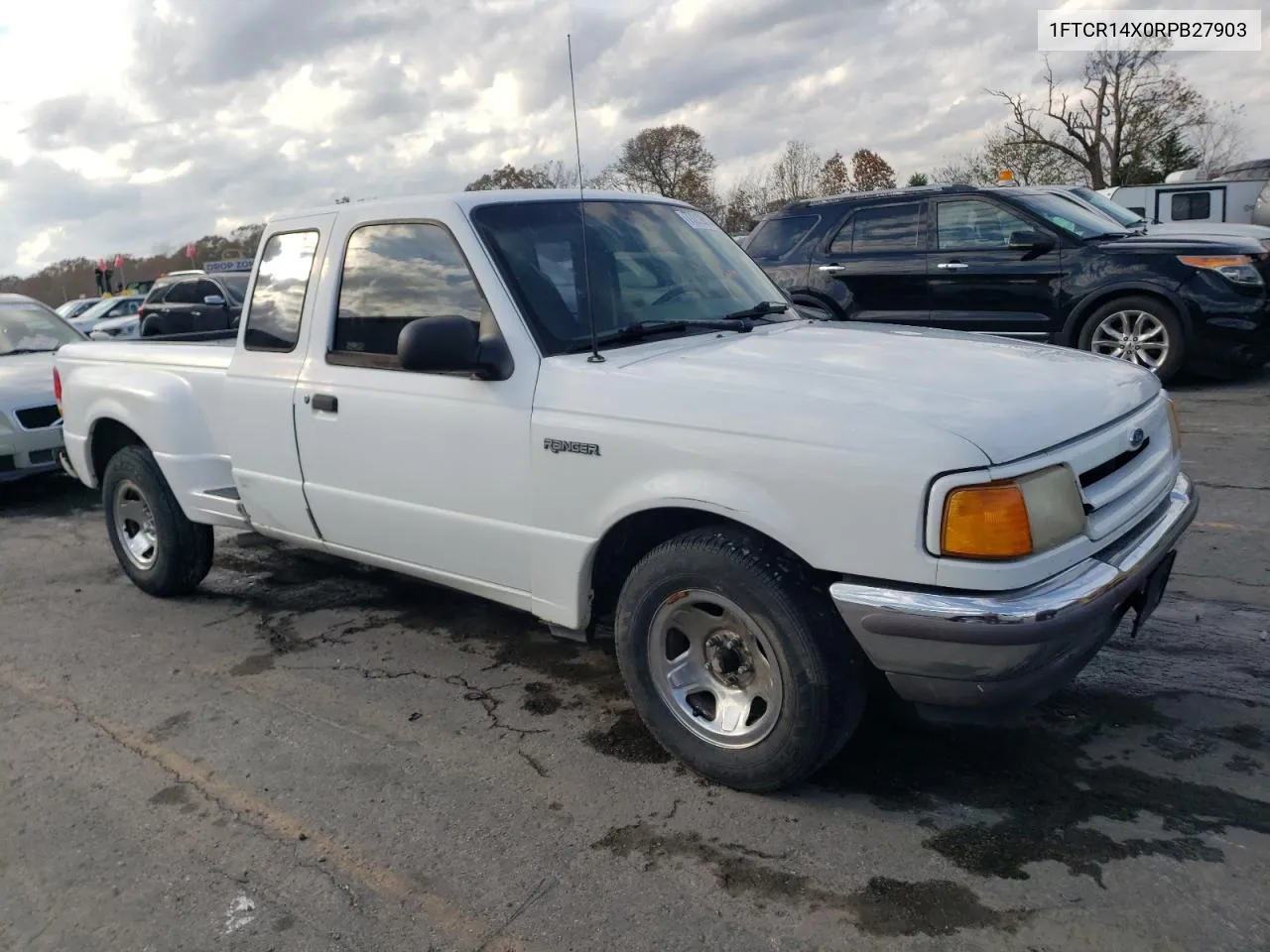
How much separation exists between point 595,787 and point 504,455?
1.13 meters

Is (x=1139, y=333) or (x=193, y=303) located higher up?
(x=193, y=303)

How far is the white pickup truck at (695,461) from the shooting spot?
2664mm

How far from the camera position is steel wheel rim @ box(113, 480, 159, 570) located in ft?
17.8

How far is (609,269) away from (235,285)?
44.7ft

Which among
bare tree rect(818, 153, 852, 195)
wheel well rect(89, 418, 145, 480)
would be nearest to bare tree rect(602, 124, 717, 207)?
bare tree rect(818, 153, 852, 195)

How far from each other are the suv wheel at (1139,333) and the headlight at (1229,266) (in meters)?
0.42

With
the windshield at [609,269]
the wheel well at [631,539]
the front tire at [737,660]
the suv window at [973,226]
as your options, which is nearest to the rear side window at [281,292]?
the windshield at [609,269]

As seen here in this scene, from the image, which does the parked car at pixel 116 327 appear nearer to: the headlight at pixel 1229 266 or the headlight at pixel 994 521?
the headlight at pixel 1229 266

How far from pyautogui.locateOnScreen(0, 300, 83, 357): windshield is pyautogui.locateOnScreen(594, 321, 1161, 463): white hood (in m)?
7.59

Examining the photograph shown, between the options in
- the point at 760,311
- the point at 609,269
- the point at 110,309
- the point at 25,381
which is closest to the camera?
the point at 609,269

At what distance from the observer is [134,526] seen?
5559mm

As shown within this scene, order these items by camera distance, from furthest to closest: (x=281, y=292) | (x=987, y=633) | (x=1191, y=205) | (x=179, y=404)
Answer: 1. (x=1191, y=205)
2. (x=179, y=404)
3. (x=281, y=292)
4. (x=987, y=633)

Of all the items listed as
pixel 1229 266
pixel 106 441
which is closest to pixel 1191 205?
pixel 1229 266

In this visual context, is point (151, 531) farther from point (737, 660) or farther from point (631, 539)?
point (737, 660)
